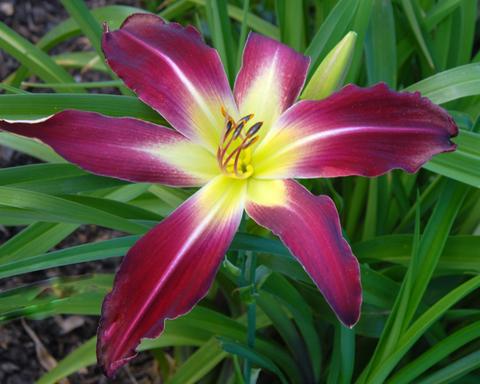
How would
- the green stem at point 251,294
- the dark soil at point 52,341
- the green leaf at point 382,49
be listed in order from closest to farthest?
1. the green stem at point 251,294
2. the green leaf at point 382,49
3. the dark soil at point 52,341

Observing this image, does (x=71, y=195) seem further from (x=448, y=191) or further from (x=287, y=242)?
(x=448, y=191)

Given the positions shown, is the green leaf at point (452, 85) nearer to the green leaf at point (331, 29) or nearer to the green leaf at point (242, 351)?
the green leaf at point (331, 29)

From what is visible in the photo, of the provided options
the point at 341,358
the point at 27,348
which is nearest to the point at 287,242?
the point at 341,358

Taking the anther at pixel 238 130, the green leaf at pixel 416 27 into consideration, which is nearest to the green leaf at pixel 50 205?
the anther at pixel 238 130

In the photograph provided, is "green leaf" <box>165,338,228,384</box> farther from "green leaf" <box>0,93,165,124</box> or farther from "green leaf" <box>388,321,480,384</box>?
"green leaf" <box>0,93,165,124</box>

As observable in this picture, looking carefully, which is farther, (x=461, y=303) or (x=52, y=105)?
(x=461, y=303)
